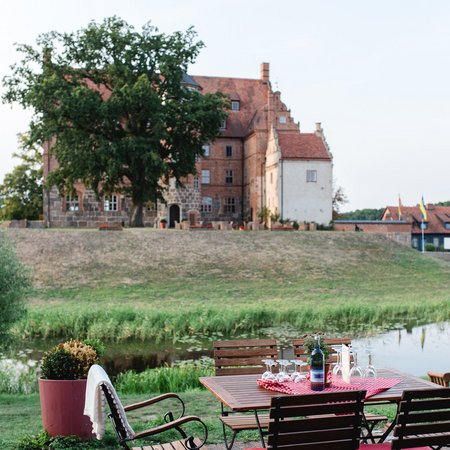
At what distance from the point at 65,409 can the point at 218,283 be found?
28.4 m

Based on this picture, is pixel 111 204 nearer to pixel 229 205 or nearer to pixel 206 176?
pixel 206 176

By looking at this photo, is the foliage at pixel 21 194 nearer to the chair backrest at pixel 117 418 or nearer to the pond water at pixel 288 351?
the pond water at pixel 288 351

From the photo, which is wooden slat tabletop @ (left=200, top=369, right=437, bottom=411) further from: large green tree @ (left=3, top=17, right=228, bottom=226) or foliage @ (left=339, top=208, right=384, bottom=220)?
foliage @ (left=339, top=208, right=384, bottom=220)

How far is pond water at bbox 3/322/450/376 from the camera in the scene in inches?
748

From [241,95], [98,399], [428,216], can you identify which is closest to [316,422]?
[98,399]

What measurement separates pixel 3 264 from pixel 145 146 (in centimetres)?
2835

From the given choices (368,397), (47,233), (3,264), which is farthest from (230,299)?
(368,397)

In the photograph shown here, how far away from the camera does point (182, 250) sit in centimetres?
4150

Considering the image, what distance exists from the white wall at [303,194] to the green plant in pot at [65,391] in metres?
47.3

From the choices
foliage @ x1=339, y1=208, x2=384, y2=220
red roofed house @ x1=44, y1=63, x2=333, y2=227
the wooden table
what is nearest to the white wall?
red roofed house @ x1=44, y1=63, x2=333, y2=227

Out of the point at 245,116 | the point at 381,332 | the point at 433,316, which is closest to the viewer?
the point at 381,332

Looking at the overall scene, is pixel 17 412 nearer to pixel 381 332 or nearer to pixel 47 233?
pixel 381 332

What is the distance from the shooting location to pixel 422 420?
6176mm

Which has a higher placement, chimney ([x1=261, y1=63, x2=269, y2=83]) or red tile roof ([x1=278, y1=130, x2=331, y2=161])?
chimney ([x1=261, y1=63, x2=269, y2=83])
